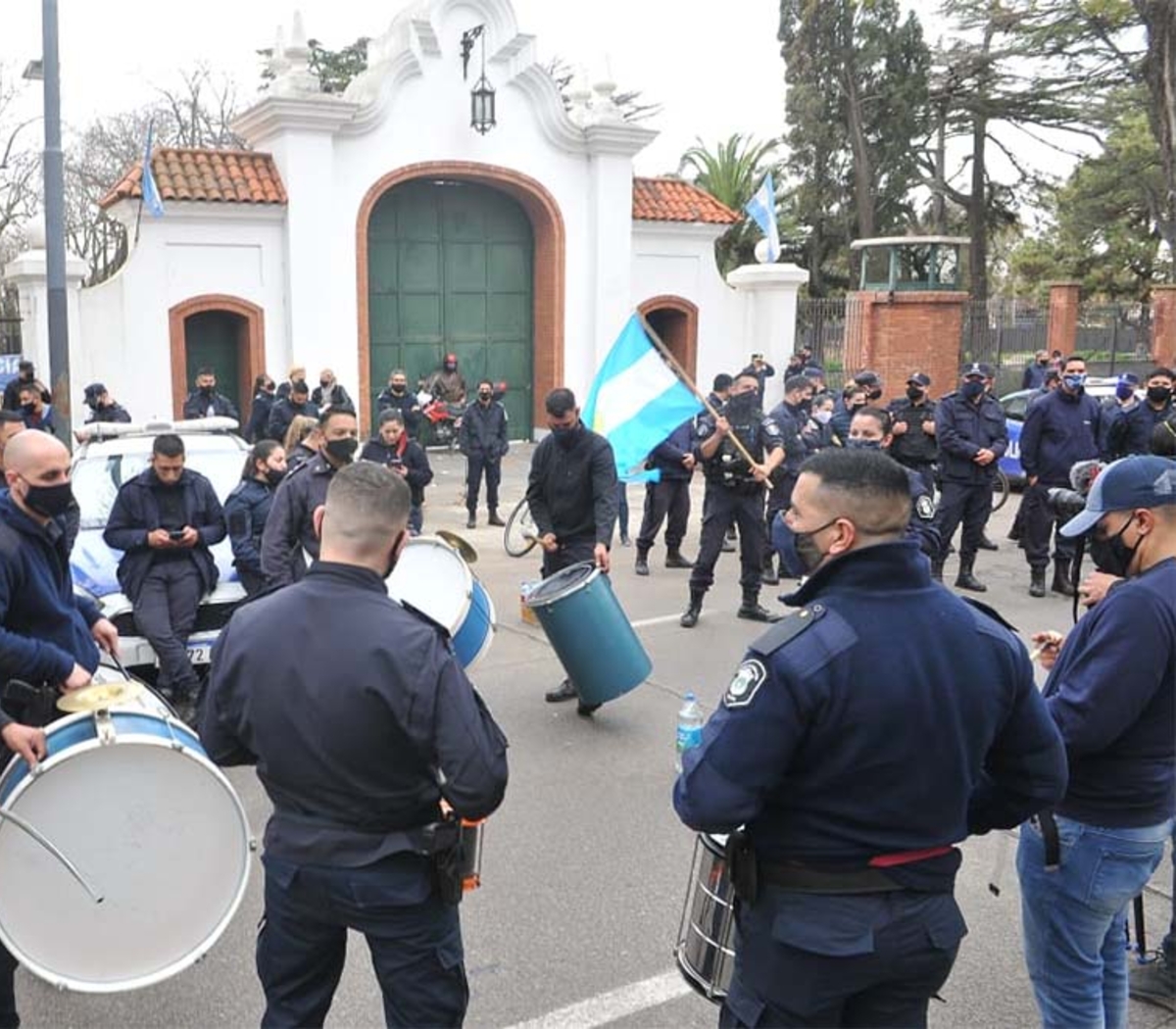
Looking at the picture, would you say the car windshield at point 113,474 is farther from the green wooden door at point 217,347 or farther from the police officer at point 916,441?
the green wooden door at point 217,347

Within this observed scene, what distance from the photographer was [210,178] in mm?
17859

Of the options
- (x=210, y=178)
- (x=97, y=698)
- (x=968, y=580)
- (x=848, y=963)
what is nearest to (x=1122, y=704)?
(x=848, y=963)

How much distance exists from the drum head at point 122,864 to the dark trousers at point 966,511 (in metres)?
8.08

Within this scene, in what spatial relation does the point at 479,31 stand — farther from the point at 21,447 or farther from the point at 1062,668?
the point at 1062,668

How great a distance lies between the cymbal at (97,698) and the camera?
11.3 ft

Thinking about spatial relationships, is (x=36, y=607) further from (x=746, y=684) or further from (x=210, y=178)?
(x=210, y=178)

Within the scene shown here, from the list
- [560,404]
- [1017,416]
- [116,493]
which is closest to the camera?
[560,404]

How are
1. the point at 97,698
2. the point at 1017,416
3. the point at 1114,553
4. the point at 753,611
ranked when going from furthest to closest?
the point at 1017,416 < the point at 753,611 < the point at 97,698 < the point at 1114,553

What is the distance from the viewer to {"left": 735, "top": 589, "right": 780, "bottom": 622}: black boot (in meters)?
9.42

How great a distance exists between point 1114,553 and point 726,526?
5943 mm

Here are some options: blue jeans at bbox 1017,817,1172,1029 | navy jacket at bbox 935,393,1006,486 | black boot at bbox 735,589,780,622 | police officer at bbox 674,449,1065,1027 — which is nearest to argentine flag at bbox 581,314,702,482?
black boot at bbox 735,589,780,622

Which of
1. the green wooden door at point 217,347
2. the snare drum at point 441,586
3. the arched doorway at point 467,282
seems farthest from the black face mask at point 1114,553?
the green wooden door at point 217,347

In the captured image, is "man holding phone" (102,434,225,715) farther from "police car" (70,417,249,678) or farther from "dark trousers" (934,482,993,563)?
"dark trousers" (934,482,993,563)

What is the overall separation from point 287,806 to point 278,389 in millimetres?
14398
